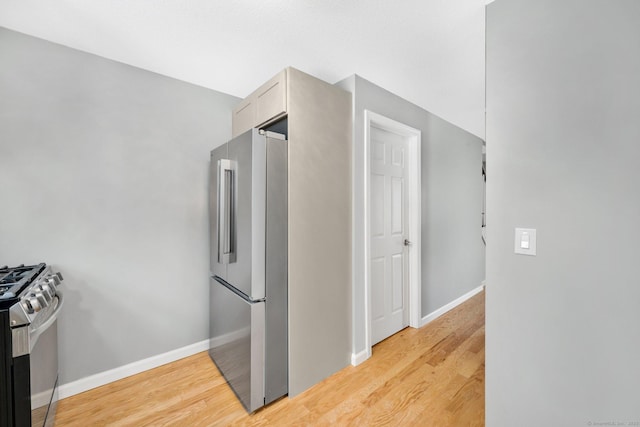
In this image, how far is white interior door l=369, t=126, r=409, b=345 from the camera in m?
2.56

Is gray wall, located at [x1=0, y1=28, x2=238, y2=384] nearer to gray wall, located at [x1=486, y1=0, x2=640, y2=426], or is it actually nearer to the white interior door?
the white interior door

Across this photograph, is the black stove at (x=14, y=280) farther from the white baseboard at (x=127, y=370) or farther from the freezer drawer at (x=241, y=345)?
the freezer drawer at (x=241, y=345)

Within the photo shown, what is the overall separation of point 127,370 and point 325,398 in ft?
5.13

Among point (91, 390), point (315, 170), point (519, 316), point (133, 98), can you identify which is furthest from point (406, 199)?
point (91, 390)

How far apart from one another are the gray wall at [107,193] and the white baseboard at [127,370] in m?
0.04

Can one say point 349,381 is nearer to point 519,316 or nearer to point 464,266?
point 519,316

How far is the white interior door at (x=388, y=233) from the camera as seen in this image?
256cm

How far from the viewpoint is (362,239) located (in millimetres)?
2289

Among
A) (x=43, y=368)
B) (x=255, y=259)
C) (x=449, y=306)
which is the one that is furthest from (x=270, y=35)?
(x=449, y=306)

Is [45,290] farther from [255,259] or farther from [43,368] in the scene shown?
[255,259]

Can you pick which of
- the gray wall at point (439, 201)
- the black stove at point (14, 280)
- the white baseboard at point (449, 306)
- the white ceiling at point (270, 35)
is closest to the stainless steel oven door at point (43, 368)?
the black stove at point (14, 280)

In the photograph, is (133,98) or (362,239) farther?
(362,239)

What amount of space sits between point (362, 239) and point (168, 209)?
1700 mm

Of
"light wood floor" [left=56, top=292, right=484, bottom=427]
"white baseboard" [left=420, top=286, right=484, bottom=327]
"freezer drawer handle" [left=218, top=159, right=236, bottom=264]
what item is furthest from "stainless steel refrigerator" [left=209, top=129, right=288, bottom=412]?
"white baseboard" [left=420, top=286, right=484, bottom=327]
